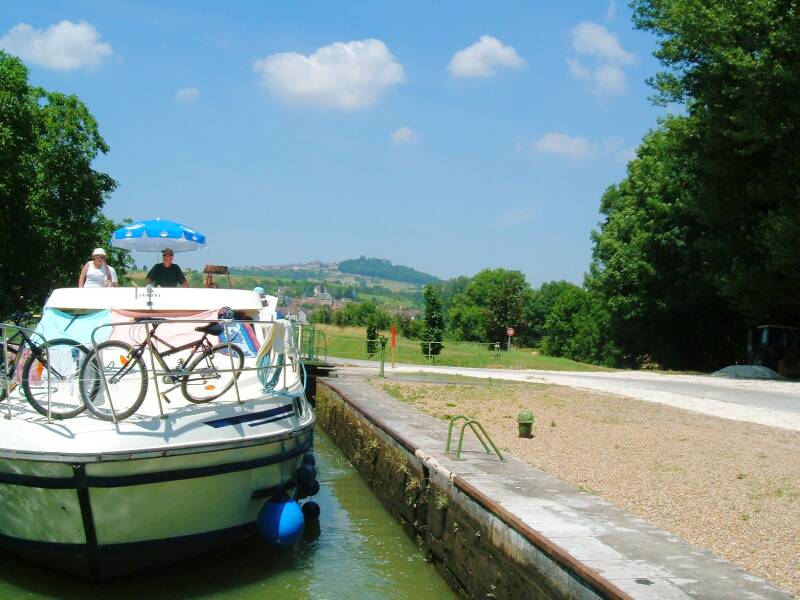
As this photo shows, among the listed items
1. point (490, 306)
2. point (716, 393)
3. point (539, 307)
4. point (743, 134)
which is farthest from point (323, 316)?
point (716, 393)

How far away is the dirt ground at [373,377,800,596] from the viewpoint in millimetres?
7312

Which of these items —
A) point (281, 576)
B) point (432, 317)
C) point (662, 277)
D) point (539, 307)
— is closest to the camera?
point (281, 576)

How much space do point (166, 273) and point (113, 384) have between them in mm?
4122

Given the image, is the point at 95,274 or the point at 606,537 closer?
the point at 606,537

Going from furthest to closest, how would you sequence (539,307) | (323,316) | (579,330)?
(539,307)
(323,316)
(579,330)

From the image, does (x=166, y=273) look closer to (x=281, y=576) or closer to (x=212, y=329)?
(x=212, y=329)

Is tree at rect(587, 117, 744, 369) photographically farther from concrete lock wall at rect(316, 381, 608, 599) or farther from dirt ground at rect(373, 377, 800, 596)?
concrete lock wall at rect(316, 381, 608, 599)

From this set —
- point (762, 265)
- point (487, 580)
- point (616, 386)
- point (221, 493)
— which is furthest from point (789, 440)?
point (762, 265)

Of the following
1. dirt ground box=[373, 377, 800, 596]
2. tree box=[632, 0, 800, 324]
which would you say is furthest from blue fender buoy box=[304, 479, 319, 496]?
tree box=[632, 0, 800, 324]

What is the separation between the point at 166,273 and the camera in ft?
40.2

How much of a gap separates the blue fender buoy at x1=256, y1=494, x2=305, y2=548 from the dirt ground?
123 inches

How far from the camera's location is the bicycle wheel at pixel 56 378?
8.24 m

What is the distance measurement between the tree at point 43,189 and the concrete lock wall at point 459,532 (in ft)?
78.9

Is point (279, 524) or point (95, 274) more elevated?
point (95, 274)
